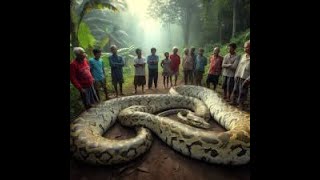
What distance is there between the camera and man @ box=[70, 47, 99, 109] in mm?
5500

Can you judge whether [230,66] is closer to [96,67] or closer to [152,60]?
[152,60]

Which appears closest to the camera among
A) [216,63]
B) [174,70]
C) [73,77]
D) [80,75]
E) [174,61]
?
[73,77]

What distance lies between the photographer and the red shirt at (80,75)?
548 cm

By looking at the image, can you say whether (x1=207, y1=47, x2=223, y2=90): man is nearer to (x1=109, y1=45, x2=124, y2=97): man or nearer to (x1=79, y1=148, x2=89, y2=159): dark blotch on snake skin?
(x1=109, y1=45, x2=124, y2=97): man

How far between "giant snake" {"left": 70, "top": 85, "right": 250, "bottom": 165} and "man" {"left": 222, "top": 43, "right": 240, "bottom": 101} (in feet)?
3.39

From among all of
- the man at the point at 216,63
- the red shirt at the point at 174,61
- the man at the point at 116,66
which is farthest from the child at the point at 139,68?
the man at the point at 216,63

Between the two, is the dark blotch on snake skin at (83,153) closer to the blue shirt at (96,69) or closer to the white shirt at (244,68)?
the blue shirt at (96,69)

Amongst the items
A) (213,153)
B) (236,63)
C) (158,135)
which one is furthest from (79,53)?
(236,63)

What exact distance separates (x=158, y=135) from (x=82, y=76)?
2278 millimetres

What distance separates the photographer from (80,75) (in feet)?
18.7
